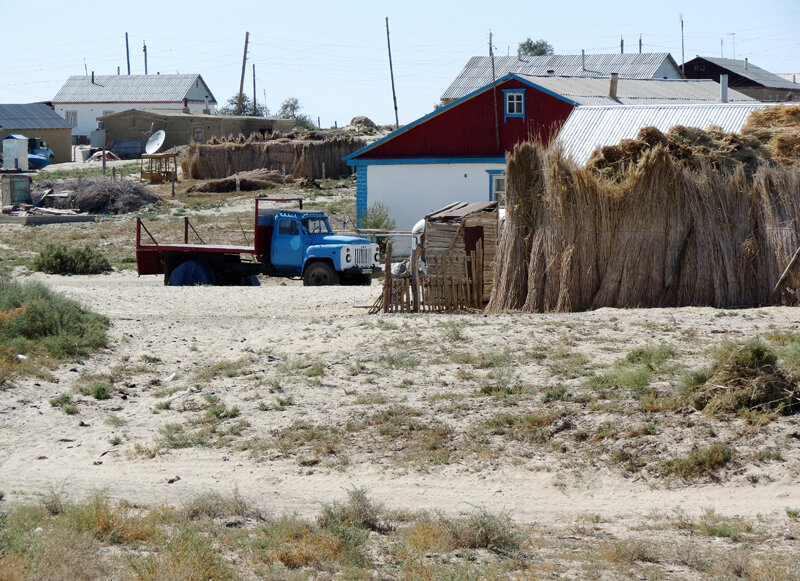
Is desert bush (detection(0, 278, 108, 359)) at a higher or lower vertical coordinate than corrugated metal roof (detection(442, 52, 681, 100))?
lower

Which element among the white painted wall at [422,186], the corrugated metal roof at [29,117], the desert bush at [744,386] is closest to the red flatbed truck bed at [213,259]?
the white painted wall at [422,186]

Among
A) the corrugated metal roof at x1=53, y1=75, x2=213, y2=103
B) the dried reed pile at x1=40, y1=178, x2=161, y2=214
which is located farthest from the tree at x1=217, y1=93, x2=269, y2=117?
the dried reed pile at x1=40, y1=178, x2=161, y2=214

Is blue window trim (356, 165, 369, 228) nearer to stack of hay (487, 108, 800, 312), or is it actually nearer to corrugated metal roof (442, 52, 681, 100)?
stack of hay (487, 108, 800, 312)

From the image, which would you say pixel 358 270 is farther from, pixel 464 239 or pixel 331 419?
pixel 331 419

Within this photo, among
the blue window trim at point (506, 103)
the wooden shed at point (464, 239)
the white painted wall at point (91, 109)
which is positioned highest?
the white painted wall at point (91, 109)

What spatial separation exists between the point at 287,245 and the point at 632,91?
18024 millimetres

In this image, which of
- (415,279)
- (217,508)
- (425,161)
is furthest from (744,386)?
(425,161)

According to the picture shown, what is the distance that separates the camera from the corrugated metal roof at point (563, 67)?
60031 millimetres

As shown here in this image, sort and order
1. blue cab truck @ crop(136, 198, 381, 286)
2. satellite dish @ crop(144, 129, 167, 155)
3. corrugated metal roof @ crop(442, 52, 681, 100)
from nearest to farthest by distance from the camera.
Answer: blue cab truck @ crop(136, 198, 381, 286), satellite dish @ crop(144, 129, 167, 155), corrugated metal roof @ crop(442, 52, 681, 100)

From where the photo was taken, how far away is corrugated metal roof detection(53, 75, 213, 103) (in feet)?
255

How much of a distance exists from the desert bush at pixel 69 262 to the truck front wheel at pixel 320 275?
6538 mm

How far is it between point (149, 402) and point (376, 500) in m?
4.37

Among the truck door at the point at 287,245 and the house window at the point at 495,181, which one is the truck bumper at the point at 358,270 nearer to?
the truck door at the point at 287,245

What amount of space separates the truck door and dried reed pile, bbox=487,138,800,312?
804 centimetres
